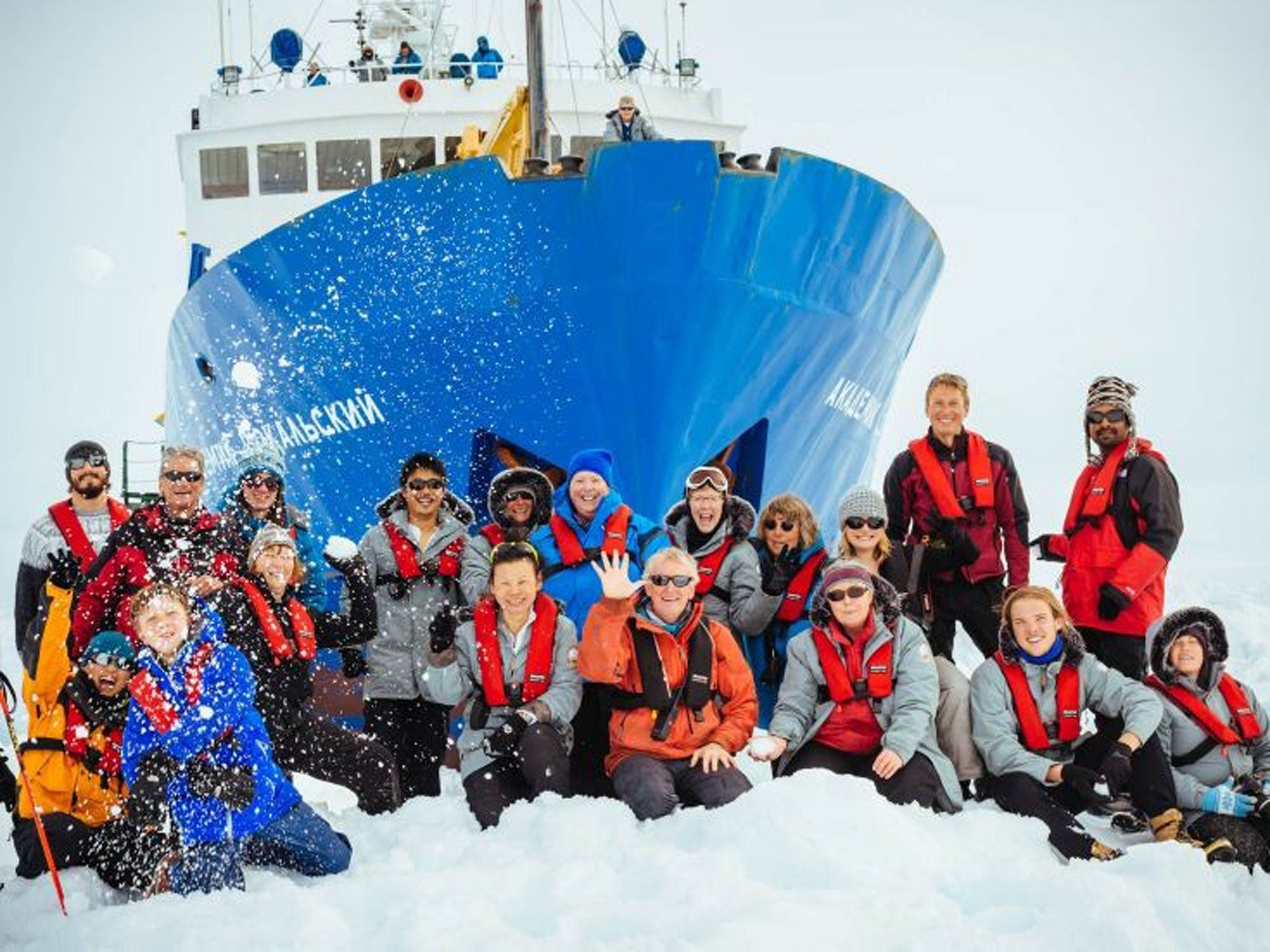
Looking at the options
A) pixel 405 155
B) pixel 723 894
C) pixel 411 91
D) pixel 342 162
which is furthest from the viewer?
pixel 405 155

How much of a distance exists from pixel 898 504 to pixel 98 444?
3185 mm

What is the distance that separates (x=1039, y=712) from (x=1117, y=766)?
32 centimetres

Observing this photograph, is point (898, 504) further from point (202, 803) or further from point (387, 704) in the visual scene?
point (202, 803)

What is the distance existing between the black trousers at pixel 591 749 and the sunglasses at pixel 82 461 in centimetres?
215

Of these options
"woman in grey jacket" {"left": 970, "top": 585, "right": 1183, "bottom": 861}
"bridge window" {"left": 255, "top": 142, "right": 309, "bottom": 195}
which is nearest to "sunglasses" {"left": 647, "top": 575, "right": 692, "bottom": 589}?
"woman in grey jacket" {"left": 970, "top": 585, "right": 1183, "bottom": 861}

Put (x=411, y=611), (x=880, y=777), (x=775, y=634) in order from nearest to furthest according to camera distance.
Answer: (x=880, y=777) < (x=411, y=611) < (x=775, y=634)

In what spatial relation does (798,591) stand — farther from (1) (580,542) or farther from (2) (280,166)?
(2) (280,166)

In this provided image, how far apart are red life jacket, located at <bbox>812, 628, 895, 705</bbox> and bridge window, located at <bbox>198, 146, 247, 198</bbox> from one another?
7.28 m

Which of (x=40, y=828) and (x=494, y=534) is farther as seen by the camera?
(x=494, y=534)

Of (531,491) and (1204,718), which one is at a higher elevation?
(531,491)

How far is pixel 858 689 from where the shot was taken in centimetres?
384

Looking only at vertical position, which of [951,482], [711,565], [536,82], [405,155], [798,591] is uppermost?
[536,82]

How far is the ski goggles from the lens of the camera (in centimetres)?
452

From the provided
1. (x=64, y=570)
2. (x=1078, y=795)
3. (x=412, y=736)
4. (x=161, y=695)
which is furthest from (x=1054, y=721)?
(x=64, y=570)
